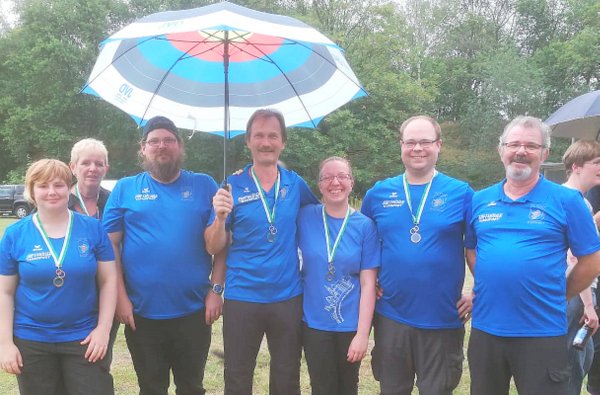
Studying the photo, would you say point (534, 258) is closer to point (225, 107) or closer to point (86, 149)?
point (225, 107)

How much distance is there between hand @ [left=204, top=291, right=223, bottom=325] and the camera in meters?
3.57

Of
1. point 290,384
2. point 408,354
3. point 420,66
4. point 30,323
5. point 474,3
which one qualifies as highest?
point 474,3

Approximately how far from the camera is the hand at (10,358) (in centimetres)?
296

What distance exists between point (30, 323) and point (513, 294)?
9.05 feet

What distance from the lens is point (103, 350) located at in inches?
122

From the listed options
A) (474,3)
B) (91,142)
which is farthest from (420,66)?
(91,142)

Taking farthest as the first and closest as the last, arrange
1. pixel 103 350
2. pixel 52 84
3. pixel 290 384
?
pixel 52 84 → pixel 290 384 → pixel 103 350

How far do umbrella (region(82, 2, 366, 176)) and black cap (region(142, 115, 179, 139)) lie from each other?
0.22 m

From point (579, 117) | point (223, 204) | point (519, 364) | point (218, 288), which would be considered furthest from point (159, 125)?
point (579, 117)

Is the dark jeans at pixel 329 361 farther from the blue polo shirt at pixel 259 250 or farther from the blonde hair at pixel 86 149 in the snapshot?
the blonde hair at pixel 86 149

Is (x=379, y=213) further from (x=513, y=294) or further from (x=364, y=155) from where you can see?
(x=364, y=155)

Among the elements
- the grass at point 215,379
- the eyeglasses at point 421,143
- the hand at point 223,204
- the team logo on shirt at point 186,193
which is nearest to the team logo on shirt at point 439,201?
the eyeglasses at point 421,143

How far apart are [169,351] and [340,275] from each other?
135 cm

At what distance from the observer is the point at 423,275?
10.3 ft
